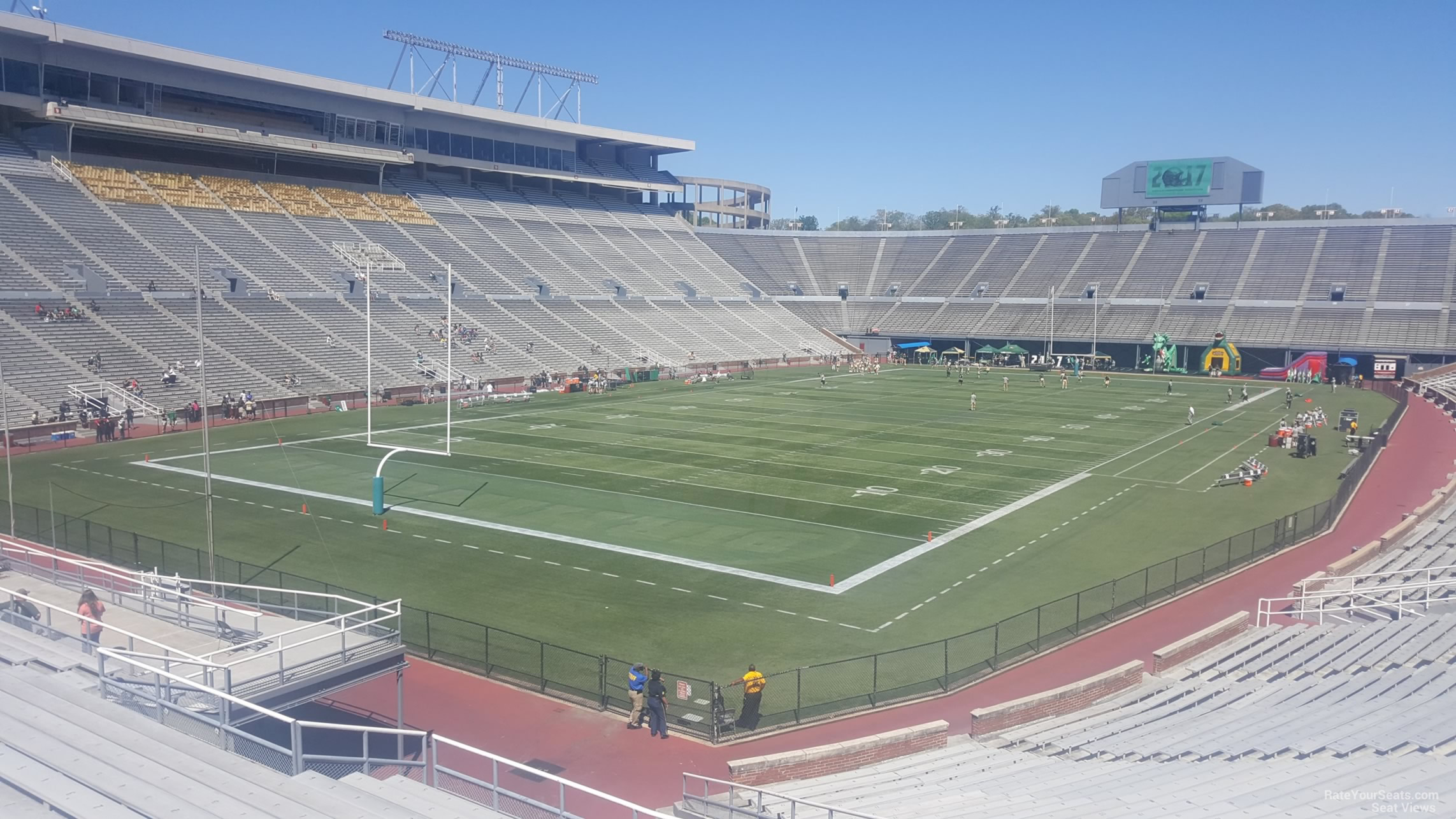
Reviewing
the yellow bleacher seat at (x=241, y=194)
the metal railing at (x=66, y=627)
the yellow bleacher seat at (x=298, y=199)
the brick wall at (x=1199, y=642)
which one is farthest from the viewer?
the yellow bleacher seat at (x=298, y=199)

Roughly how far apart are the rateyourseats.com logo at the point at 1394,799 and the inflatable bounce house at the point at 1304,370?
72604 millimetres

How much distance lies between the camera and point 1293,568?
2417 centimetres

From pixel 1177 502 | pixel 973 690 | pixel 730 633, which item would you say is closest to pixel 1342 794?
pixel 973 690

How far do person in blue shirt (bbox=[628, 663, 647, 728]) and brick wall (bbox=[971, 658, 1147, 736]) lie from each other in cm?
509

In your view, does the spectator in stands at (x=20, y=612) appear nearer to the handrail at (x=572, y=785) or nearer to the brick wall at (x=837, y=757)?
the handrail at (x=572, y=785)

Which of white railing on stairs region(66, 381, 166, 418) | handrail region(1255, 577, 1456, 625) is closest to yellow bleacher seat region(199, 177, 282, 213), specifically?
white railing on stairs region(66, 381, 166, 418)

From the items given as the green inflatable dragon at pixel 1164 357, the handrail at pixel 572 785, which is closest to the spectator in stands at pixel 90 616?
the handrail at pixel 572 785

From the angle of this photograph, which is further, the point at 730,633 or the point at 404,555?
the point at 404,555

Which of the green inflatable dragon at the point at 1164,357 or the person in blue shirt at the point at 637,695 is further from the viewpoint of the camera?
the green inflatable dragon at the point at 1164,357

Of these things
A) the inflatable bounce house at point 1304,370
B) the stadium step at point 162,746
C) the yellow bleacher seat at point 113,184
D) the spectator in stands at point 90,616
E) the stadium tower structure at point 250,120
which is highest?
the stadium tower structure at point 250,120

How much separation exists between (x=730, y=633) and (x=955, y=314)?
80161 millimetres

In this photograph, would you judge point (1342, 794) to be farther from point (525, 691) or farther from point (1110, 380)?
point (1110, 380)

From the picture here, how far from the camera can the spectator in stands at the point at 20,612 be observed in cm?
1273

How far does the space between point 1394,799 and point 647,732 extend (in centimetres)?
970
